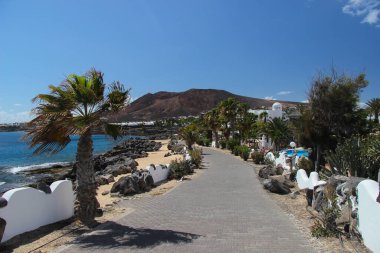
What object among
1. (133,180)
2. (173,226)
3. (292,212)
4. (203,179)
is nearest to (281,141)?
(203,179)

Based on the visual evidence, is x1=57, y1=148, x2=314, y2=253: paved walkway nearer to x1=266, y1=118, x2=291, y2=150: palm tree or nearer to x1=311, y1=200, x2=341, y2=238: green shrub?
x1=311, y1=200, x2=341, y2=238: green shrub

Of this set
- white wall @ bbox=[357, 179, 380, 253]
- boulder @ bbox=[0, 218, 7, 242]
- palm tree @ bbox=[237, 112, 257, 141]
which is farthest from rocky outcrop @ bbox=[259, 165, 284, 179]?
palm tree @ bbox=[237, 112, 257, 141]

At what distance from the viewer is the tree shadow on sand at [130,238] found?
727cm

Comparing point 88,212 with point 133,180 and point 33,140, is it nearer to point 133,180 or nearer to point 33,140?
point 33,140

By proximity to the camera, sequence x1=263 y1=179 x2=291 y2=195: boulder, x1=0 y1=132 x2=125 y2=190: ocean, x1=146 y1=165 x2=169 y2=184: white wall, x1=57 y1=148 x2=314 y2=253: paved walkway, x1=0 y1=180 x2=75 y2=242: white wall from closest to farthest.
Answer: x1=57 y1=148 x2=314 y2=253: paved walkway → x1=0 y1=180 x2=75 y2=242: white wall → x1=263 y1=179 x2=291 y2=195: boulder → x1=146 y1=165 x2=169 y2=184: white wall → x1=0 y1=132 x2=125 y2=190: ocean

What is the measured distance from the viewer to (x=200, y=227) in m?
8.60

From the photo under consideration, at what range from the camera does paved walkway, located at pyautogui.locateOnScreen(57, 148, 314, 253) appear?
7016 mm

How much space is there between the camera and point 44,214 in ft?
28.3

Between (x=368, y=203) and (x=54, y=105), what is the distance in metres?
6.94

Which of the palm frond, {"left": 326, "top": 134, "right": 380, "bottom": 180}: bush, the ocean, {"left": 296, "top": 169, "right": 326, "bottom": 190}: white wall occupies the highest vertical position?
the palm frond

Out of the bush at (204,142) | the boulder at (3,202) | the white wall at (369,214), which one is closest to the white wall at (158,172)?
the boulder at (3,202)

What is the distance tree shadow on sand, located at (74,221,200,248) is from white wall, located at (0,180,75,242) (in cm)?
130

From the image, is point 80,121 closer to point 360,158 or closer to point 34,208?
point 34,208

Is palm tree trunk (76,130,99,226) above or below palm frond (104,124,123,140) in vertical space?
below
